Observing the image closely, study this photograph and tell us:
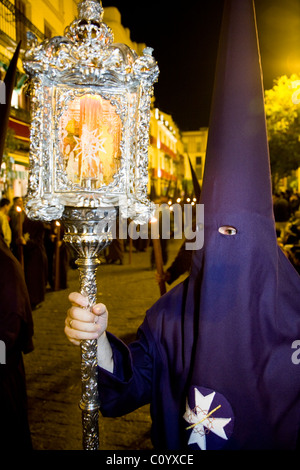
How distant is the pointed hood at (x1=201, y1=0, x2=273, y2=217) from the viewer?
1.53 meters

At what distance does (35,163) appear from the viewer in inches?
52.8

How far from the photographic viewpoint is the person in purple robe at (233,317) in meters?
1.47

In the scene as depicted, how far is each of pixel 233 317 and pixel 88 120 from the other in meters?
0.99

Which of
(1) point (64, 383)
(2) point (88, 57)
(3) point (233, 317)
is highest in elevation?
(2) point (88, 57)

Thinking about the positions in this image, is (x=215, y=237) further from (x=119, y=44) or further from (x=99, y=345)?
(x=119, y=44)

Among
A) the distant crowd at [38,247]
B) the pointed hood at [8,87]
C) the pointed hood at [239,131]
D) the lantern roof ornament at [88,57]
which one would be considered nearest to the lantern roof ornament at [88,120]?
the lantern roof ornament at [88,57]

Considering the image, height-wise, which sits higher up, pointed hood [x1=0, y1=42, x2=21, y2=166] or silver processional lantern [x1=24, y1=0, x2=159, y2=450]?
pointed hood [x1=0, y1=42, x2=21, y2=166]

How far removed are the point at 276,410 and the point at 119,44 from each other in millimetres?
1570

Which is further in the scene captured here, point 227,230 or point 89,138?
point 227,230

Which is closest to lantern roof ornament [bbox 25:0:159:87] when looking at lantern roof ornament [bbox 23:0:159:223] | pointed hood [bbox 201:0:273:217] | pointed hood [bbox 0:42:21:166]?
lantern roof ornament [bbox 23:0:159:223]

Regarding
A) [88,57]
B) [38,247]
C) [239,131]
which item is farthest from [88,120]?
[38,247]

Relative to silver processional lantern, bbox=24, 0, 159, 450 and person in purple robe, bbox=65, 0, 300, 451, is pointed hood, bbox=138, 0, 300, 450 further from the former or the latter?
silver processional lantern, bbox=24, 0, 159, 450

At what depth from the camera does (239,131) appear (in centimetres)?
→ 154

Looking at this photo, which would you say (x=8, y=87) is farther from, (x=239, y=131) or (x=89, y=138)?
(x=239, y=131)
